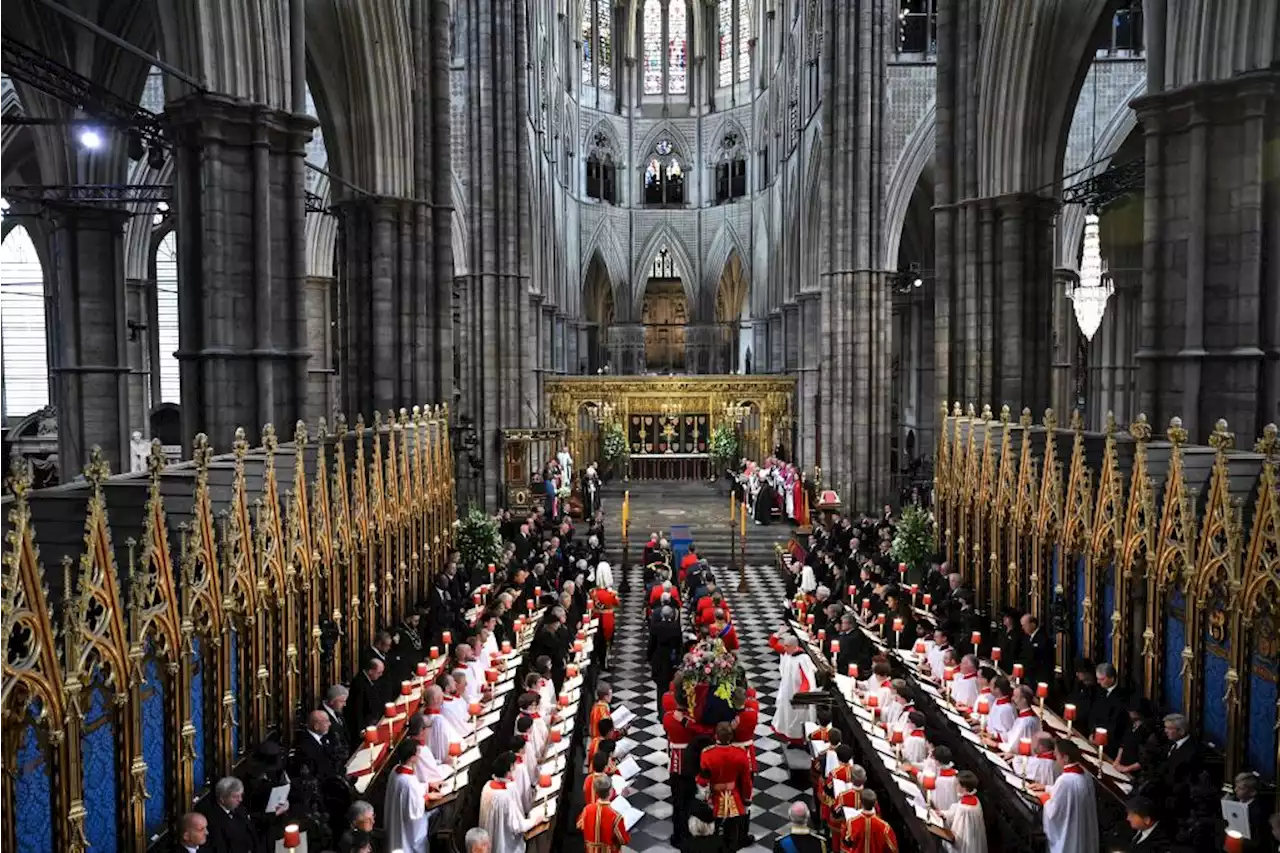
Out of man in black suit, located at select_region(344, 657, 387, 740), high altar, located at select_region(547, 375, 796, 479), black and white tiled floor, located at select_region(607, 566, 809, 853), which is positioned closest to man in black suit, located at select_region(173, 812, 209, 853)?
man in black suit, located at select_region(344, 657, 387, 740)

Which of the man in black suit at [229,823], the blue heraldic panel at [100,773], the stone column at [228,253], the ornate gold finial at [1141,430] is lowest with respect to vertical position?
the man in black suit at [229,823]

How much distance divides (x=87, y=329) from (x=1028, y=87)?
19.1 m

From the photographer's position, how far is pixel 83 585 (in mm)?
5848

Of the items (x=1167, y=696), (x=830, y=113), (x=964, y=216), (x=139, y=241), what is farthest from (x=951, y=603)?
(x=139, y=241)

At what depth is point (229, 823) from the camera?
6.56 meters

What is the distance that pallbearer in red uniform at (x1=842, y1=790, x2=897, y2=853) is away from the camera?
7.73 meters

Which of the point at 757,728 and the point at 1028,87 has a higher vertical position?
the point at 1028,87

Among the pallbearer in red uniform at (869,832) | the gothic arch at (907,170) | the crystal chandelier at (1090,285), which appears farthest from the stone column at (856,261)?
the pallbearer in red uniform at (869,832)

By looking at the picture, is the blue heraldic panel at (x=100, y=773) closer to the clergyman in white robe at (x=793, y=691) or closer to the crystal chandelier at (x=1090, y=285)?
the clergyman in white robe at (x=793, y=691)

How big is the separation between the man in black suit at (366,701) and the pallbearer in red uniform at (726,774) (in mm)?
3561

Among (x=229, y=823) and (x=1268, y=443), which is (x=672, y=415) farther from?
(x=229, y=823)

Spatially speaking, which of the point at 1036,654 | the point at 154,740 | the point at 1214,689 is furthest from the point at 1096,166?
the point at 154,740

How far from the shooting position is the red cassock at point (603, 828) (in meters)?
8.15

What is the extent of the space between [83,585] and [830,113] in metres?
27.5
